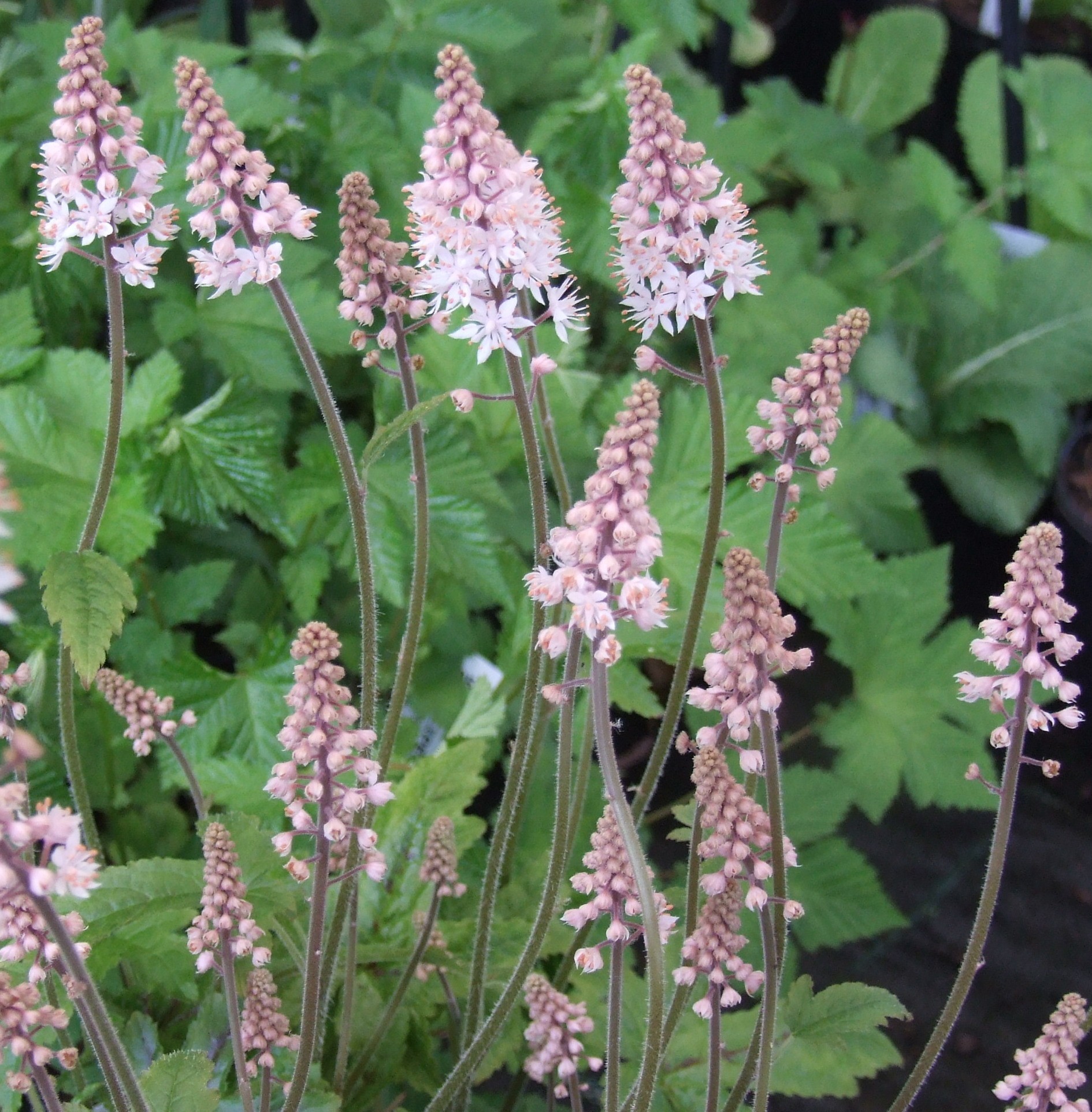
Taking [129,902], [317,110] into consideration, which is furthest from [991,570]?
[129,902]

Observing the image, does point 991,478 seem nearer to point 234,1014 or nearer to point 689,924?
point 689,924

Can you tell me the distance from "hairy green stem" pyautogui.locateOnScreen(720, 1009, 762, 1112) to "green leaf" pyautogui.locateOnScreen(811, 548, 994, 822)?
0.73 meters

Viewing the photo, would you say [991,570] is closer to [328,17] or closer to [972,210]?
[972,210]

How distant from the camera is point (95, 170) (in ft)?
2.79

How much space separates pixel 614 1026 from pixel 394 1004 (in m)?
0.29

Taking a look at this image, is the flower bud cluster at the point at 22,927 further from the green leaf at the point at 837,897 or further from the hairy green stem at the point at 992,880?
the green leaf at the point at 837,897

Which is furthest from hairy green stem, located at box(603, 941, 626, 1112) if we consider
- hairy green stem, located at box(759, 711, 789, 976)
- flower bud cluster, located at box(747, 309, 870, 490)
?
flower bud cluster, located at box(747, 309, 870, 490)

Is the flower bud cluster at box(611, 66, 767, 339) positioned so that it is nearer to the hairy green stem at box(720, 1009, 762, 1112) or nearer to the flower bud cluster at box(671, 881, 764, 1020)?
the flower bud cluster at box(671, 881, 764, 1020)

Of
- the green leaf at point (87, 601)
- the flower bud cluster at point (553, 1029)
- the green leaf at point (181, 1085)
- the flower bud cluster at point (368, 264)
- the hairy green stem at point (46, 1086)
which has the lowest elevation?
the flower bud cluster at point (553, 1029)

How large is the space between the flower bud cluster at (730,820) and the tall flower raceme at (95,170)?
20.2 inches

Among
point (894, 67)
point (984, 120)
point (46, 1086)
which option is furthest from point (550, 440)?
point (894, 67)

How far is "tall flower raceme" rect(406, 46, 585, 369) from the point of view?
0.77 m

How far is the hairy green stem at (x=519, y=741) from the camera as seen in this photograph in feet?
2.82

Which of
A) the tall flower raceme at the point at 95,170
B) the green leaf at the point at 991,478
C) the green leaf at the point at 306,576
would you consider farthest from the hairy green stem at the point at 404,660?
the green leaf at the point at 991,478
